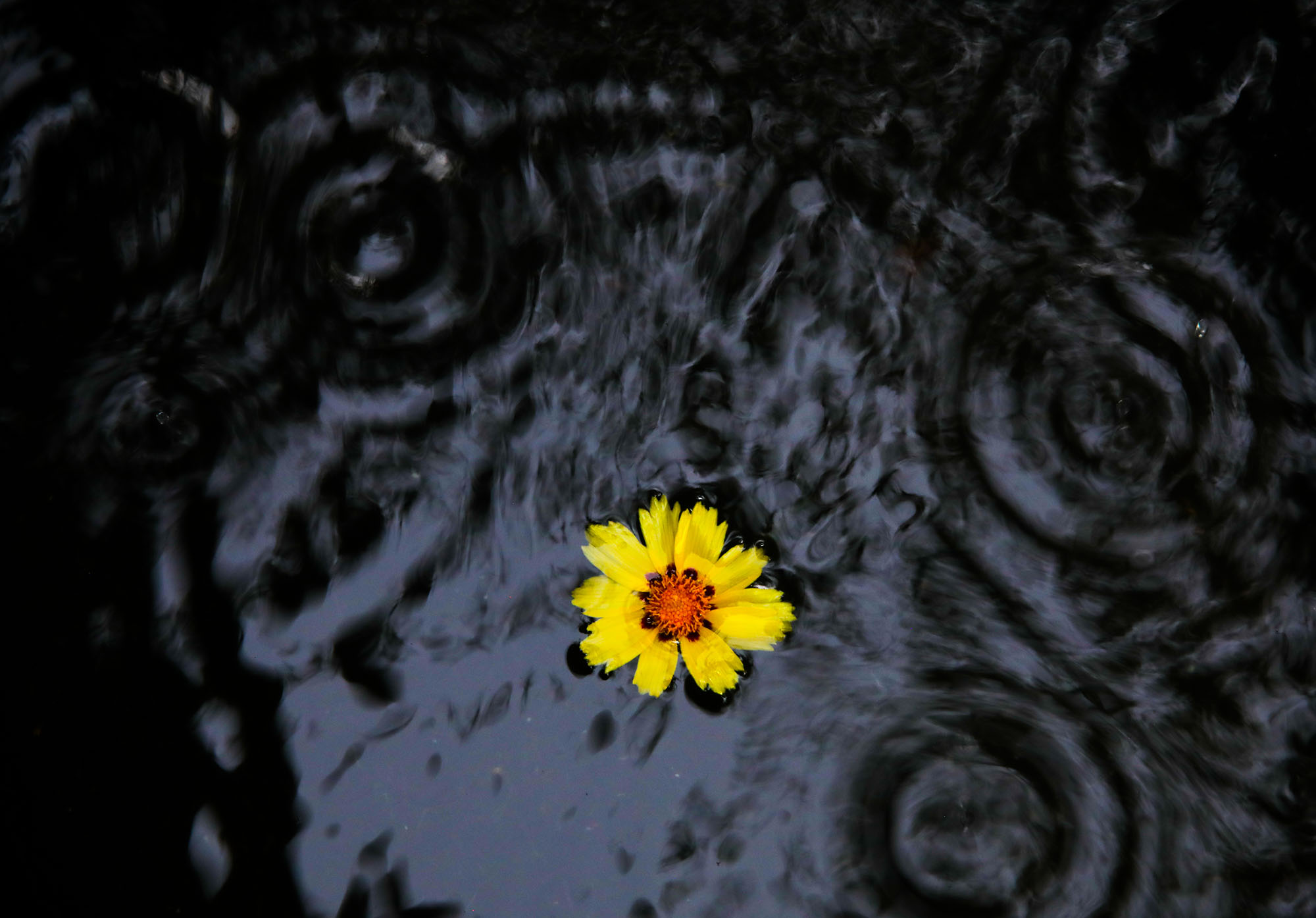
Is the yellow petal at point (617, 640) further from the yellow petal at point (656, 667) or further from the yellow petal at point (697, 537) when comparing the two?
the yellow petal at point (697, 537)

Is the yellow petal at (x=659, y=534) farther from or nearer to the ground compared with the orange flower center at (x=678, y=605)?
farther from the ground

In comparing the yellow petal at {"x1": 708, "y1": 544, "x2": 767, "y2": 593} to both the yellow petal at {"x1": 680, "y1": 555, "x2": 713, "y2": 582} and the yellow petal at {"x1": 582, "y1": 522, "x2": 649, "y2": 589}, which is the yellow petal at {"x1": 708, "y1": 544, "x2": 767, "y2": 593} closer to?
the yellow petal at {"x1": 680, "y1": 555, "x2": 713, "y2": 582}

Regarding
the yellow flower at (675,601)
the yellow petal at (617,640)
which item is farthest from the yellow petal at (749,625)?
the yellow petal at (617,640)

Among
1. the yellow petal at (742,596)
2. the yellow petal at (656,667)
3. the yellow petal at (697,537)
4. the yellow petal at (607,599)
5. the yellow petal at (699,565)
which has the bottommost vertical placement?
the yellow petal at (656,667)

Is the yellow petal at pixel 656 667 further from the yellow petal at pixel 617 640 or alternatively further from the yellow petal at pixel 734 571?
the yellow petal at pixel 734 571

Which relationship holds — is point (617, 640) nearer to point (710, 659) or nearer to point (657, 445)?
point (710, 659)

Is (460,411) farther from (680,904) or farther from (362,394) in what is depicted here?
(680,904)

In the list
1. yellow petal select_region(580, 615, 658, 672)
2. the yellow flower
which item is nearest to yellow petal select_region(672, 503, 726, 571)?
the yellow flower

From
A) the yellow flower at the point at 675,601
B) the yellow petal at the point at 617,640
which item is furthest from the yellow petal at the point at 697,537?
the yellow petal at the point at 617,640

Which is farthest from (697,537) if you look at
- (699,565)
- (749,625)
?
(749,625)
